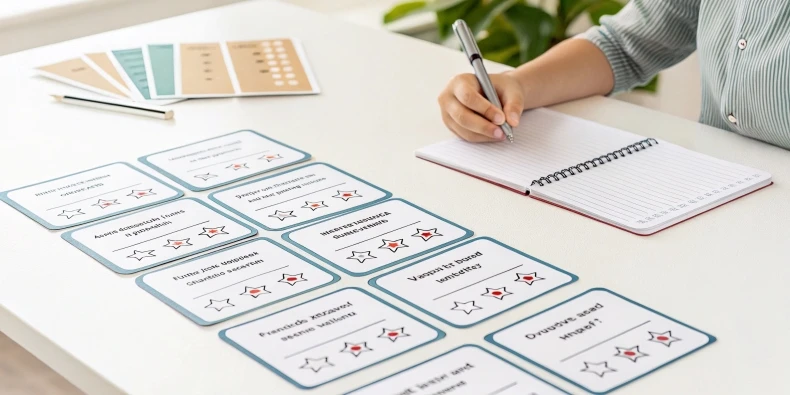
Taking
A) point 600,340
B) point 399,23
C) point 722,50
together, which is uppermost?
point 722,50

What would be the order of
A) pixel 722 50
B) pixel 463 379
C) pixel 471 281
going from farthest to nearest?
pixel 722 50, pixel 471 281, pixel 463 379

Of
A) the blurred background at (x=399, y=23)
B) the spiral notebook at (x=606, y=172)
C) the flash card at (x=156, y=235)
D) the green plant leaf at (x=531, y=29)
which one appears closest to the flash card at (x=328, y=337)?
the flash card at (x=156, y=235)

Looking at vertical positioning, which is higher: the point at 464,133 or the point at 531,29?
the point at 464,133

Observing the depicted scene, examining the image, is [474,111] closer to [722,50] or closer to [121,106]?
[722,50]

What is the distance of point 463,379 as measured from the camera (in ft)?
2.74

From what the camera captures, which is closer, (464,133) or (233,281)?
(233,281)

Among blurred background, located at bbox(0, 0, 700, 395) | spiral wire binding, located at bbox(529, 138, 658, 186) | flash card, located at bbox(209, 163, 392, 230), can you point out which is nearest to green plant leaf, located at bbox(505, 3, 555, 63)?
blurred background, located at bbox(0, 0, 700, 395)

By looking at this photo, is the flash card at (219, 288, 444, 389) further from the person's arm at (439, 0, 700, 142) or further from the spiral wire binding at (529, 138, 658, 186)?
the person's arm at (439, 0, 700, 142)

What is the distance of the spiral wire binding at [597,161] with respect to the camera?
1.22 m

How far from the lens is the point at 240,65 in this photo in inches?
65.0

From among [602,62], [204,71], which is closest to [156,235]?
[204,71]

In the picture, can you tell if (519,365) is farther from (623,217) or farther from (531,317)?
(623,217)

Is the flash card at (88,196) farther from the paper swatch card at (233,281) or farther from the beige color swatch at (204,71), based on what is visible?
the beige color swatch at (204,71)

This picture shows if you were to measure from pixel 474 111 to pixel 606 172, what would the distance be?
21cm
